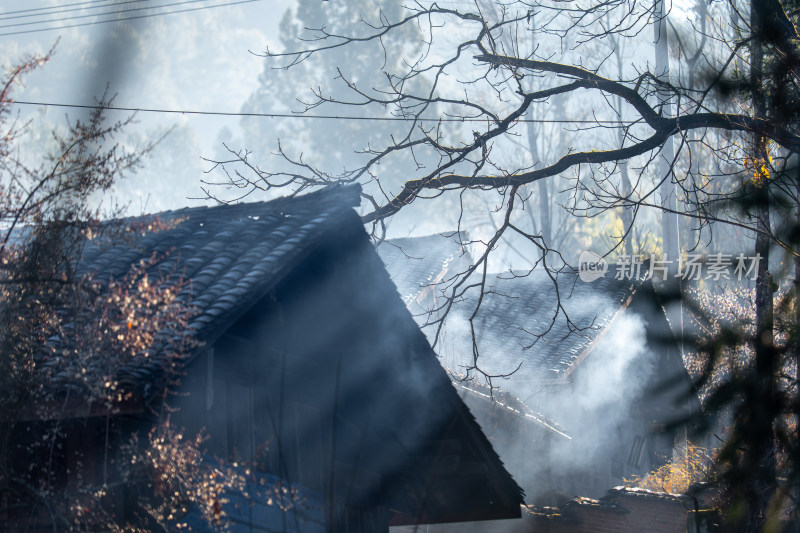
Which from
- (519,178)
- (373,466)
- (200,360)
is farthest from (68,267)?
(519,178)

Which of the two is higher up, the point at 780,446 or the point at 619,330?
the point at 619,330

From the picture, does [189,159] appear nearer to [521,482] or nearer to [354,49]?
[354,49]

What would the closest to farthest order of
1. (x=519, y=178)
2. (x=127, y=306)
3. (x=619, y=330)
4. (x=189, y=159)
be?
(x=127, y=306) < (x=519, y=178) < (x=619, y=330) < (x=189, y=159)

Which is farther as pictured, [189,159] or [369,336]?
[189,159]

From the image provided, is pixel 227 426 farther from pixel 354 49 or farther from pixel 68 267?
pixel 354 49

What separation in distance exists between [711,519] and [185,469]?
35.8 ft

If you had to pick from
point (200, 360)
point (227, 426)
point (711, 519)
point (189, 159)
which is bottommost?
point (711, 519)

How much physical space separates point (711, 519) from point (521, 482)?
4.08 m

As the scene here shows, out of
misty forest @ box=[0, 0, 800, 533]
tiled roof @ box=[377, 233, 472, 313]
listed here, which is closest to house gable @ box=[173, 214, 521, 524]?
misty forest @ box=[0, 0, 800, 533]

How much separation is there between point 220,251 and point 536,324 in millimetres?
13500

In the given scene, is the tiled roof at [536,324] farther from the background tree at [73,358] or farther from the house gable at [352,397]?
the background tree at [73,358]

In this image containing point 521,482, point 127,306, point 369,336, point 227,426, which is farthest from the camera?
point 521,482

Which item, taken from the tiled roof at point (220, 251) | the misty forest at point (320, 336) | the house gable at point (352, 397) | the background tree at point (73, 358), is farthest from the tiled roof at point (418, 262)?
the background tree at point (73, 358)

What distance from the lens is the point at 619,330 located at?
19.5m
